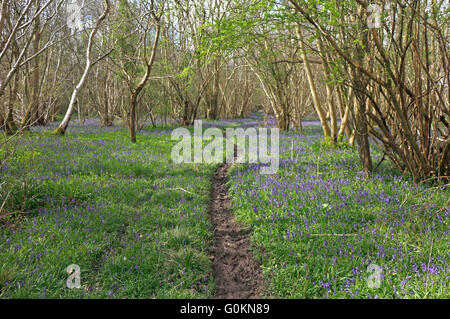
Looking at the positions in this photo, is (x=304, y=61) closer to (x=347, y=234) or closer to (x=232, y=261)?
(x=347, y=234)

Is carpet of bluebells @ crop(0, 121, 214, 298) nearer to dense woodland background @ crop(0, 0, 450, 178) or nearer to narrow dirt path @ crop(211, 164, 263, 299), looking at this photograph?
narrow dirt path @ crop(211, 164, 263, 299)

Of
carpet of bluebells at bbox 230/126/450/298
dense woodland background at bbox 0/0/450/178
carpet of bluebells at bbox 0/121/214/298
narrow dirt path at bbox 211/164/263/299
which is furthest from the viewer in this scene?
dense woodland background at bbox 0/0/450/178

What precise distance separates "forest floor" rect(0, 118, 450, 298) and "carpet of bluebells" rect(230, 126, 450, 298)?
0.02m

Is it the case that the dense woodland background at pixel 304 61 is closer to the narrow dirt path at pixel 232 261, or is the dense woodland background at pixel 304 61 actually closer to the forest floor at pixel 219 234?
the forest floor at pixel 219 234

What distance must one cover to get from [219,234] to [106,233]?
1781 millimetres

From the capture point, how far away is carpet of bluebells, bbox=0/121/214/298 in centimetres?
319

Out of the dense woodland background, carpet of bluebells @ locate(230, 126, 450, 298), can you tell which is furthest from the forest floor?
the dense woodland background

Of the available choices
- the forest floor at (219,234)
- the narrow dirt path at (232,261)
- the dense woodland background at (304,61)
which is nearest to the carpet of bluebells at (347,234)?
the forest floor at (219,234)

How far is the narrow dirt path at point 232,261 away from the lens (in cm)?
337

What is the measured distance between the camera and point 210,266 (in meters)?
3.82

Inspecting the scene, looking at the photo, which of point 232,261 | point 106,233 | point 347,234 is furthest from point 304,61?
point 106,233

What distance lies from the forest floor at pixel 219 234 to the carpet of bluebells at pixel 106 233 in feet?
0.06
